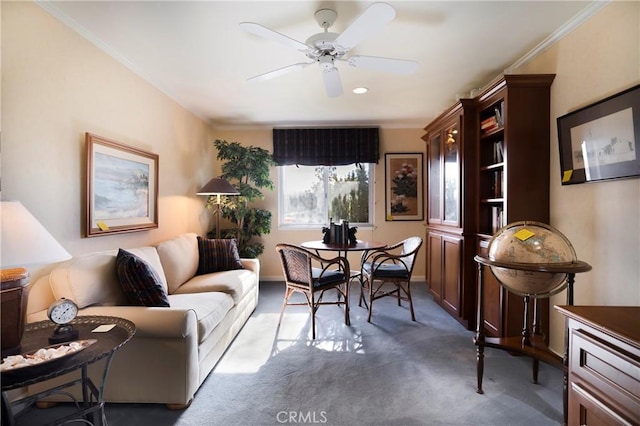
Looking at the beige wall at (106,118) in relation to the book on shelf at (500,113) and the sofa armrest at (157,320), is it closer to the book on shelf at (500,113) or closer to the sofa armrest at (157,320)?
the book on shelf at (500,113)

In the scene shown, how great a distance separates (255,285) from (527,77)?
323 cm

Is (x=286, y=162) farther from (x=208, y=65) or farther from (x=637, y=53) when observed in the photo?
(x=637, y=53)

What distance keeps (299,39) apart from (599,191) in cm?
236

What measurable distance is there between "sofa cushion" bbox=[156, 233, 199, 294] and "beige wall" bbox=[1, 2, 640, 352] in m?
0.33

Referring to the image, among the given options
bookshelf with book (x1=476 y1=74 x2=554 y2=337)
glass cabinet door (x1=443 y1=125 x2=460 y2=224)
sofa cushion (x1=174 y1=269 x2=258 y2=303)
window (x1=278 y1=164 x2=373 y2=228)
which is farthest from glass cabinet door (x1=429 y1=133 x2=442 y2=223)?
sofa cushion (x1=174 y1=269 x2=258 y2=303)

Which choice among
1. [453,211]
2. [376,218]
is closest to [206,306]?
[453,211]

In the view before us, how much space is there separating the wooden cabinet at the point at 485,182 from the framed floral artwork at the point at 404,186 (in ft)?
2.95

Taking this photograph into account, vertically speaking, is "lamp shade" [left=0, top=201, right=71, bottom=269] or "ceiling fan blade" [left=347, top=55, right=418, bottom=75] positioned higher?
"ceiling fan blade" [left=347, top=55, right=418, bottom=75]

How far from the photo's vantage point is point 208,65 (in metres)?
2.73

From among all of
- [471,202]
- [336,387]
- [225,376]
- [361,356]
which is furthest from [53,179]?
[471,202]

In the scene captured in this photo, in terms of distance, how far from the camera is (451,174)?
3193 millimetres

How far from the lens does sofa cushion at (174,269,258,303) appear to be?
8.86 feet

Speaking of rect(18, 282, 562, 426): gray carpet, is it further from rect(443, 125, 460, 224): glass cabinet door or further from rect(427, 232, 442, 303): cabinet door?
rect(443, 125, 460, 224): glass cabinet door

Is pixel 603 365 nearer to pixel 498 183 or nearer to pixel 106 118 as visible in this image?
pixel 498 183
